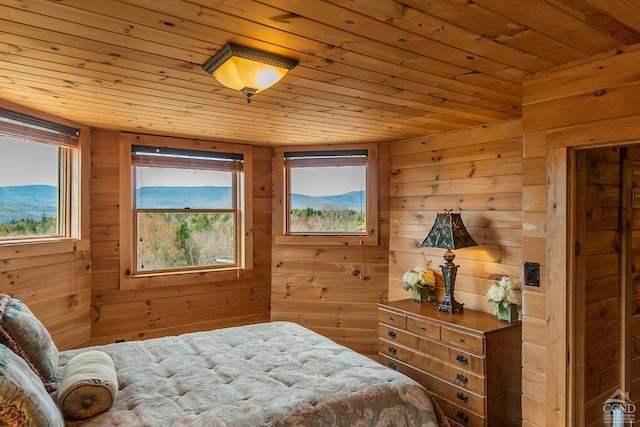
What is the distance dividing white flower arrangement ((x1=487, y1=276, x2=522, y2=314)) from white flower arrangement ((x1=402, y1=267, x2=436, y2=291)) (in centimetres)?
64

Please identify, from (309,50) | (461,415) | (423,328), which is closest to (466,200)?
(423,328)

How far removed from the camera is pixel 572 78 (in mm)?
1973

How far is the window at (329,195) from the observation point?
413 cm

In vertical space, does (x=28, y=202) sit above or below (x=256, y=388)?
above

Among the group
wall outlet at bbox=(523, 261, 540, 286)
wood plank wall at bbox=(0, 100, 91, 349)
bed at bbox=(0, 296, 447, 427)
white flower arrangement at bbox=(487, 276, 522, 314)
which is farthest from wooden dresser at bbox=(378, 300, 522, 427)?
wood plank wall at bbox=(0, 100, 91, 349)

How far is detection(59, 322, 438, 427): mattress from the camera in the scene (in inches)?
68.4

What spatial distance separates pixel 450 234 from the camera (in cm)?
309

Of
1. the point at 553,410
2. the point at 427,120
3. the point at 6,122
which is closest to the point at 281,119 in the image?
the point at 427,120

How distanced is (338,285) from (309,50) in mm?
2788

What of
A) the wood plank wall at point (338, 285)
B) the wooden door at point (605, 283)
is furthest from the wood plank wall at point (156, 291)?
the wooden door at point (605, 283)

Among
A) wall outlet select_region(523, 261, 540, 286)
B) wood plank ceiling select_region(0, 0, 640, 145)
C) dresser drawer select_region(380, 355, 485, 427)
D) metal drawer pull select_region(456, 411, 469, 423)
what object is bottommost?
metal drawer pull select_region(456, 411, 469, 423)

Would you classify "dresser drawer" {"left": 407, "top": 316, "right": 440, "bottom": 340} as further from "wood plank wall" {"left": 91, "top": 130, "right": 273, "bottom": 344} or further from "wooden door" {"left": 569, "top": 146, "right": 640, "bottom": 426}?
"wood plank wall" {"left": 91, "top": 130, "right": 273, "bottom": 344}

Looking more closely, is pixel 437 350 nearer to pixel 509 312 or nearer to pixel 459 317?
pixel 459 317

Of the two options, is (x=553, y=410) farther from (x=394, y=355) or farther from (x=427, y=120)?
(x=427, y=120)
